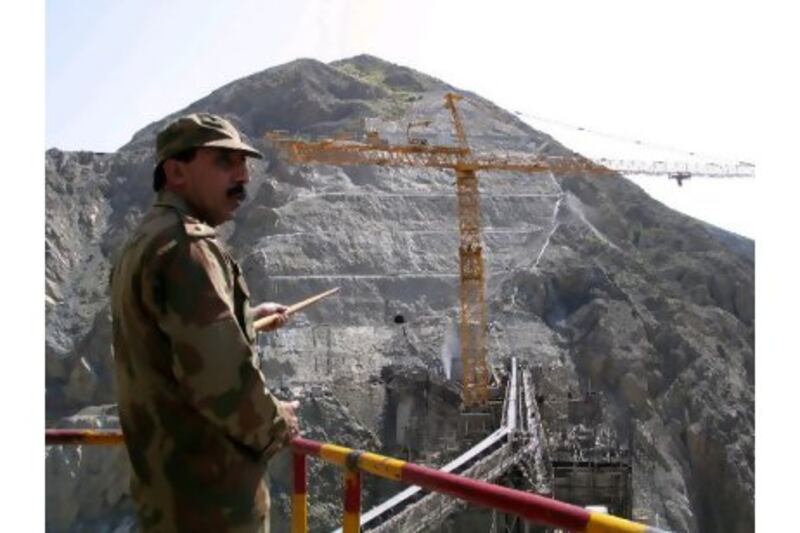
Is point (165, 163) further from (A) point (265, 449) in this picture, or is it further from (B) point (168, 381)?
(A) point (265, 449)

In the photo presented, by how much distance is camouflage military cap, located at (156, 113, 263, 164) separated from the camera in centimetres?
250

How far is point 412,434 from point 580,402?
21.1ft

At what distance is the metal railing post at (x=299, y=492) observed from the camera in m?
3.78

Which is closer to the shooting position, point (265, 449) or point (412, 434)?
point (265, 449)

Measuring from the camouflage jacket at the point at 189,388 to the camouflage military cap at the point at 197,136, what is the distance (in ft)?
0.57

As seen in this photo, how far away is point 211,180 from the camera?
2545 millimetres

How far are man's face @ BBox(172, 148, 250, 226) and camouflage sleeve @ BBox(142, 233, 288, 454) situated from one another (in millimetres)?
251

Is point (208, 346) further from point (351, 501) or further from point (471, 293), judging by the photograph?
point (471, 293)

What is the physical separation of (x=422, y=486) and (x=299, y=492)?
4.03ft

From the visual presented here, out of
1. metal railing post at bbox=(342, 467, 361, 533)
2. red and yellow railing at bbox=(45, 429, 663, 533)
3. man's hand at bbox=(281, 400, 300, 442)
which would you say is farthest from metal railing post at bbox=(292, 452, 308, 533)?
man's hand at bbox=(281, 400, 300, 442)

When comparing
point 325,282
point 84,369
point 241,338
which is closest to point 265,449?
point 241,338

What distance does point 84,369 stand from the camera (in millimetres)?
43156

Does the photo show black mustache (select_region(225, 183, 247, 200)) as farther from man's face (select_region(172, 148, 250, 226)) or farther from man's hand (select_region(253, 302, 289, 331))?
man's hand (select_region(253, 302, 289, 331))

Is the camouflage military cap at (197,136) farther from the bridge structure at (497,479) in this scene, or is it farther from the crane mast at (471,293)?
the crane mast at (471,293)
